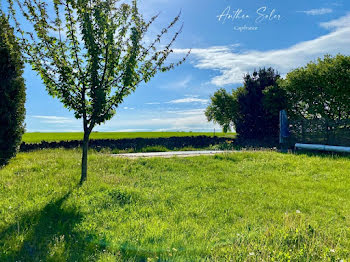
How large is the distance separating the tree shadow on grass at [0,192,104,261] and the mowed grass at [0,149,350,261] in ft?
0.06

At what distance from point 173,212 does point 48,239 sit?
8.86 feet

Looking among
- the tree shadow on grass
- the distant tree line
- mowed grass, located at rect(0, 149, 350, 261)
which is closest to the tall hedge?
mowed grass, located at rect(0, 149, 350, 261)

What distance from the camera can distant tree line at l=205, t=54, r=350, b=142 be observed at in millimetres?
21406

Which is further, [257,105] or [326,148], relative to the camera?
[257,105]

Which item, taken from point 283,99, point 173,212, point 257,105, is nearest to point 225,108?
point 257,105

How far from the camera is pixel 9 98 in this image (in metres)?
11.0

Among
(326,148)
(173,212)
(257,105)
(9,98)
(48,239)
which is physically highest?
(257,105)

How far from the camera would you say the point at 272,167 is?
11.6 metres

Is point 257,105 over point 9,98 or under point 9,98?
over

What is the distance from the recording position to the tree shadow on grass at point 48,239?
4.20m

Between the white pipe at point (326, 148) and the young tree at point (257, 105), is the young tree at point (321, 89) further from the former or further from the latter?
the white pipe at point (326, 148)

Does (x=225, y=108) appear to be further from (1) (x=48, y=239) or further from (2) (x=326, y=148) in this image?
(1) (x=48, y=239)

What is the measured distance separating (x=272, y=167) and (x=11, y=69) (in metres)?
12.7

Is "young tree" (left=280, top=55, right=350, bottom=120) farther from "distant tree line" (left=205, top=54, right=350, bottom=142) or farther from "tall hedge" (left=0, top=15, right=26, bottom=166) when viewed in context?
"tall hedge" (left=0, top=15, right=26, bottom=166)
